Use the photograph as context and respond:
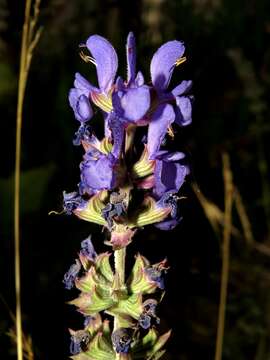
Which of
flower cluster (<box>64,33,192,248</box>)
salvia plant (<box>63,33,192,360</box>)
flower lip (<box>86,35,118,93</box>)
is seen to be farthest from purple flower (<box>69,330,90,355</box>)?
flower lip (<box>86,35,118,93</box>)

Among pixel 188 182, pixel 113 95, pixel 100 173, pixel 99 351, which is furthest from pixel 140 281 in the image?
pixel 188 182

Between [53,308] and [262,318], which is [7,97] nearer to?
[53,308]

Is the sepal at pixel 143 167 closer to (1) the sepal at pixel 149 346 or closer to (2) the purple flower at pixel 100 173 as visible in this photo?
(2) the purple flower at pixel 100 173

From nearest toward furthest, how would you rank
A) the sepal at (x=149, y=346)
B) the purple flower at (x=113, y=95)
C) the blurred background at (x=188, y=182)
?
the purple flower at (x=113, y=95)
the sepal at (x=149, y=346)
the blurred background at (x=188, y=182)

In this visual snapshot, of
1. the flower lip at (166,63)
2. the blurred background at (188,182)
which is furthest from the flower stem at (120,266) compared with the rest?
the blurred background at (188,182)

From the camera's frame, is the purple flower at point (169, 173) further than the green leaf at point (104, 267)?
No

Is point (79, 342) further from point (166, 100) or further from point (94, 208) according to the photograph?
point (166, 100)
